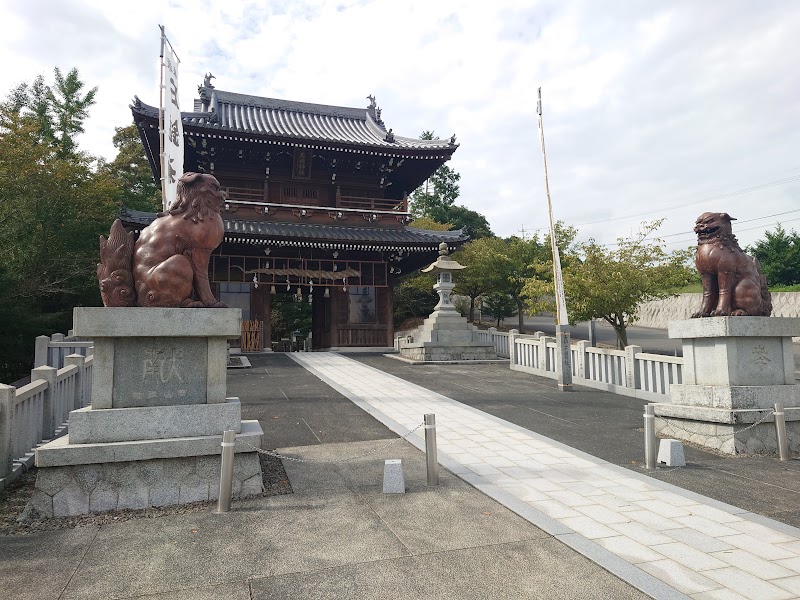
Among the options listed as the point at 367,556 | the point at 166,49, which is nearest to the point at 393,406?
the point at 367,556

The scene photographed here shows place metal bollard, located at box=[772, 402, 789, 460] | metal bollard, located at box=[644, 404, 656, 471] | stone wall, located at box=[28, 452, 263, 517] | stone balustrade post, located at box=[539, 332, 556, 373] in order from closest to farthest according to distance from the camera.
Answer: stone wall, located at box=[28, 452, 263, 517] → metal bollard, located at box=[644, 404, 656, 471] → metal bollard, located at box=[772, 402, 789, 460] → stone balustrade post, located at box=[539, 332, 556, 373]

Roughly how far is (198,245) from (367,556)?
11.3 feet

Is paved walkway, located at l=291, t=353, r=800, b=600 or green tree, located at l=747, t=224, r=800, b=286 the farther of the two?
green tree, located at l=747, t=224, r=800, b=286

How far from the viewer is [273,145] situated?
66.2 feet

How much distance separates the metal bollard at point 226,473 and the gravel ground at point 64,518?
242mm

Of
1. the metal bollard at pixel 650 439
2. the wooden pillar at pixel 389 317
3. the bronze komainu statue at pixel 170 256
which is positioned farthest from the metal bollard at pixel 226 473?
the wooden pillar at pixel 389 317

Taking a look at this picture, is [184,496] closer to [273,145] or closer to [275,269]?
[275,269]

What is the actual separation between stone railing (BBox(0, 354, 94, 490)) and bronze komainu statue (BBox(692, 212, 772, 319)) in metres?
9.10

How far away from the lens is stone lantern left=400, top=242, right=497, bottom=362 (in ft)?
55.1

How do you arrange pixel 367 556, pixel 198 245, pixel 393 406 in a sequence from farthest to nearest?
pixel 393 406
pixel 198 245
pixel 367 556

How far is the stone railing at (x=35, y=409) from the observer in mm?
4930

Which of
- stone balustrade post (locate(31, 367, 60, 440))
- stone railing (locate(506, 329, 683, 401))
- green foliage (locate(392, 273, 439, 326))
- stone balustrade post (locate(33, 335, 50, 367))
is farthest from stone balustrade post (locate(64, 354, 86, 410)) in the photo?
green foliage (locate(392, 273, 439, 326))

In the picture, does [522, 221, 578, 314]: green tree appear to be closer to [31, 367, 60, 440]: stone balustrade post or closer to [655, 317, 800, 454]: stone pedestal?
[655, 317, 800, 454]: stone pedestal

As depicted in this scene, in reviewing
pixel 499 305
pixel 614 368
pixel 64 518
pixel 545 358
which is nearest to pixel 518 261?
pixel 499 305
